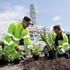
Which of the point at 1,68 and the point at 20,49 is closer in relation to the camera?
the point at 1,68

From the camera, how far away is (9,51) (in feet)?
31.6

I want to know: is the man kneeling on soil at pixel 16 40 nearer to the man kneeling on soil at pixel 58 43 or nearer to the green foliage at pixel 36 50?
the green foliage at pixel 36 50

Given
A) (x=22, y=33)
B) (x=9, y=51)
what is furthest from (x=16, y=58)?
(x=22, y=33)

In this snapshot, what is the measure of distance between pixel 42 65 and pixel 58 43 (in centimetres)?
162

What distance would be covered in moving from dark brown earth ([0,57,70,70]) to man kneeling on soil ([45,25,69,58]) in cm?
40

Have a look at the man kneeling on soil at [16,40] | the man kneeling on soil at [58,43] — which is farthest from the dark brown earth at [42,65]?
the man kneeling on soil at [58,43]

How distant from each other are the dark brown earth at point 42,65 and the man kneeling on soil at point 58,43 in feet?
1.31

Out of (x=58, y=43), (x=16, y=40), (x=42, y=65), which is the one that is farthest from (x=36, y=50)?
(x=42, y=65)

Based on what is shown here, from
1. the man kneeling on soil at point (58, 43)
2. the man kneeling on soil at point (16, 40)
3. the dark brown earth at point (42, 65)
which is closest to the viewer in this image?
the dark brown earth at point (42, 65)

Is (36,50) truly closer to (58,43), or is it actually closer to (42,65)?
(58,43)

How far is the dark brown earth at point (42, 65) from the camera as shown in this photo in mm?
8953

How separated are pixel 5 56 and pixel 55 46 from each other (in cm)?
163

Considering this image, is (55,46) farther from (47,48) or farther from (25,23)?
(25,23)

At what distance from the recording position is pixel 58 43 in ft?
34.6
